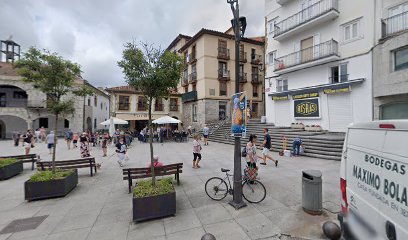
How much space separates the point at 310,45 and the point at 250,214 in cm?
1758

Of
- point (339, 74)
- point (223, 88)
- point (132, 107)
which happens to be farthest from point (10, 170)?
point (223, 88)

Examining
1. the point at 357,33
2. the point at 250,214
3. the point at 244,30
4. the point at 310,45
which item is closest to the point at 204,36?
the point at 310,45

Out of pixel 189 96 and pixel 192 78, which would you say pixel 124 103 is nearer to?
pixel 189 96

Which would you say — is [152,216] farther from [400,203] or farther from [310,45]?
[310,45]

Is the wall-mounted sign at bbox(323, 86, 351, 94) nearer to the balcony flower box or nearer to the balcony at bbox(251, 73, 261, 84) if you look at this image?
the balcony flower box

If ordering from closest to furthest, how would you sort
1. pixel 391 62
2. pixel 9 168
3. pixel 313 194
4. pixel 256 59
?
pixel 313 194
pixel 9 168
pixel 391 62
pixel 256 59

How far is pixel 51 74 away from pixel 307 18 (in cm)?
1918

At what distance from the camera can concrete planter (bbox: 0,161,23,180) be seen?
7.75 m

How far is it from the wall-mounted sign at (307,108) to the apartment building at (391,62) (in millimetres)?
3891

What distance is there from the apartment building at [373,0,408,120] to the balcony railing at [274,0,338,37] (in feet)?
10.6

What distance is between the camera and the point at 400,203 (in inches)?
74.9

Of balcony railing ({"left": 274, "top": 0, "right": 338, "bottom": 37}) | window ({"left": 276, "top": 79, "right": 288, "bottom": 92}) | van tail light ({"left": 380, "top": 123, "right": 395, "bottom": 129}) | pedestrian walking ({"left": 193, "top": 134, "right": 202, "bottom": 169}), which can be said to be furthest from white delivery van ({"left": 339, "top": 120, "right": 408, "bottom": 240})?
window ({"left": 276, "top": 79, "right": 288, "bottom": 92})

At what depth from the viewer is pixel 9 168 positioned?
26.2ft

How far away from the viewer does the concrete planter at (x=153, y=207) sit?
4293 millimetres
